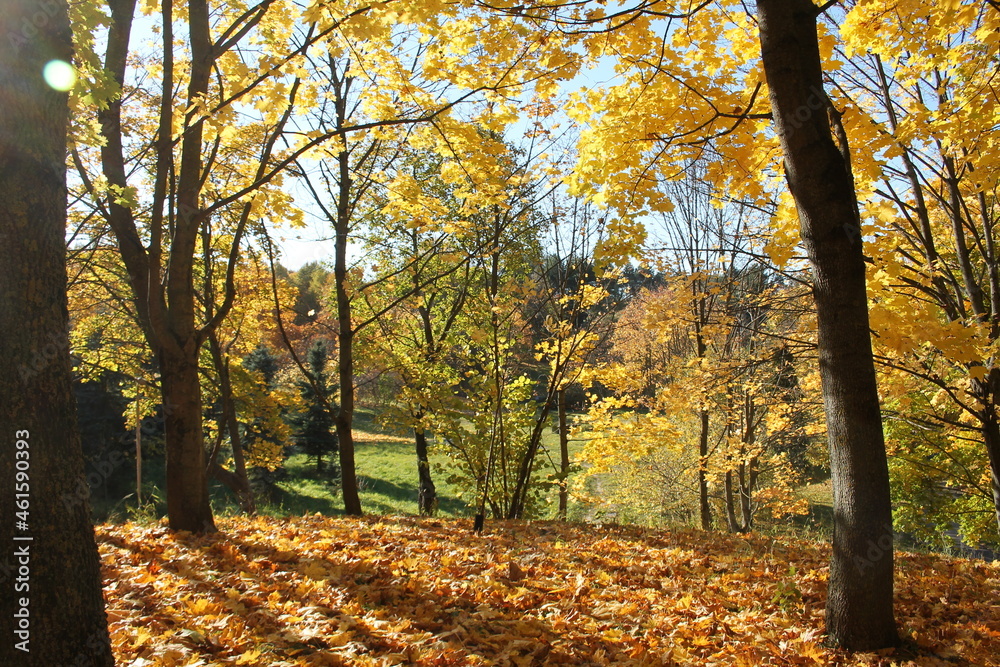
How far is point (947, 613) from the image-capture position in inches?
130

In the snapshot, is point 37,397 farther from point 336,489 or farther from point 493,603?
point 336,489

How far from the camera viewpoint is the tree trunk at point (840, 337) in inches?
108

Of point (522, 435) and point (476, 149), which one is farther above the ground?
point (476, 149)

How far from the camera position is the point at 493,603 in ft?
10.9

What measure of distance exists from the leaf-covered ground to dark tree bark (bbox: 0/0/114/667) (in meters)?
0.53

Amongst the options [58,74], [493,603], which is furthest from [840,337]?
[58,74]

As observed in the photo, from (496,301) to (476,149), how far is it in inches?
68.0

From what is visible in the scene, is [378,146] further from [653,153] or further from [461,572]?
[461,572]

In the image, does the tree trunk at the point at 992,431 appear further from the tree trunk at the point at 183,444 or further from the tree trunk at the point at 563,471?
the tree trunk at the point at 183,444

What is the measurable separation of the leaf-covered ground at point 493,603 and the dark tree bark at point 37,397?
53 cm

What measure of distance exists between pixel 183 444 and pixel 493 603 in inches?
119

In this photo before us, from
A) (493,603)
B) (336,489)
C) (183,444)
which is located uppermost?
(183,444)

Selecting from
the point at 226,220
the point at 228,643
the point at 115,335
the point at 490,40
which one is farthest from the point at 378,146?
the point at 115,335

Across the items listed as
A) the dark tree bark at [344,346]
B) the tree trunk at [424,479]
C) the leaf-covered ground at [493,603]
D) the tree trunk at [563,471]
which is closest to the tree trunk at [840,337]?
the leaf-covered ground at [493,603]
